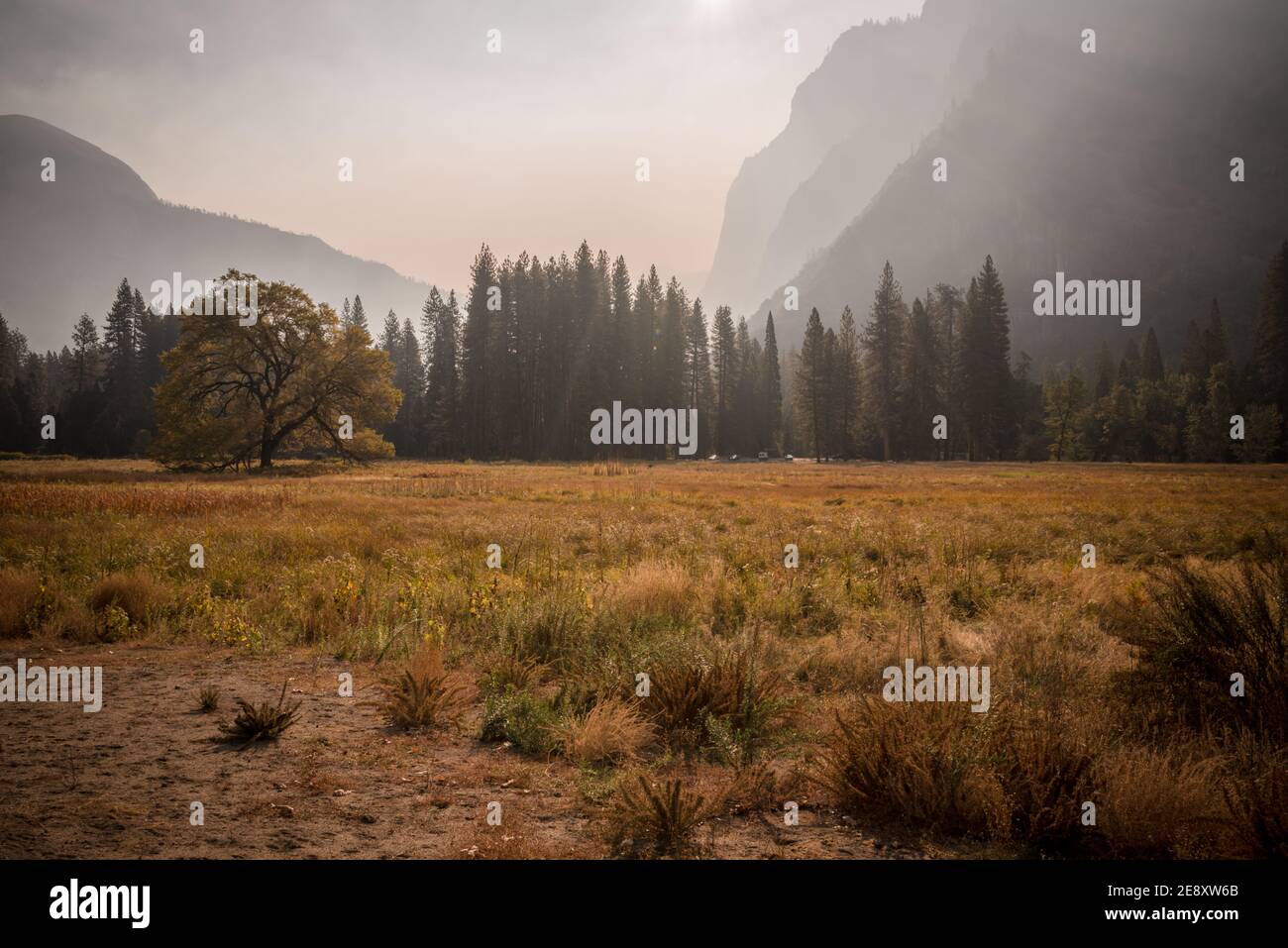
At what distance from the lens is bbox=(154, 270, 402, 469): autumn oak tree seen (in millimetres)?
38250

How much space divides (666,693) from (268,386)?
151 ft

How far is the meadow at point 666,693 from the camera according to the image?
3473 millimetres

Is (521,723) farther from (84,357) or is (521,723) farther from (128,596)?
(84,357)

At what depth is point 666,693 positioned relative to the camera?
214 inches

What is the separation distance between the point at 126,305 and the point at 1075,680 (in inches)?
4428

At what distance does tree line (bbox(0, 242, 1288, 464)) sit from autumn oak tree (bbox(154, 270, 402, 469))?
27857 millimetres

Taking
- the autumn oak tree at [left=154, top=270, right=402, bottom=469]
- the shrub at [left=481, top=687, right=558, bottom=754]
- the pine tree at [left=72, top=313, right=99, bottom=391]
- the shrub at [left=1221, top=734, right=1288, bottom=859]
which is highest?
the pine tree at [left=72, top=313, right=99, bottom=391]

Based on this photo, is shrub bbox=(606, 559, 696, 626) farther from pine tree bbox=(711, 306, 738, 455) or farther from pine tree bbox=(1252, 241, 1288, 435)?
pine tree bbox=(1252, 241, 1288, 435)

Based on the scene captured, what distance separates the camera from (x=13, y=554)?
37.7 feet

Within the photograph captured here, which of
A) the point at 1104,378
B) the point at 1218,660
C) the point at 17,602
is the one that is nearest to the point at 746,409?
the point at 1104,378

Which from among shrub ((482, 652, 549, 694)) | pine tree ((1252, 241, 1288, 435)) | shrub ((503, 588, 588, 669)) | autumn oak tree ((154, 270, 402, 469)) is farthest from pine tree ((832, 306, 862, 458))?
shrub ((482, 652, 549, 694))

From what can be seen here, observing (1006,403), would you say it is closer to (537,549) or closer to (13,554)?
(537,549)

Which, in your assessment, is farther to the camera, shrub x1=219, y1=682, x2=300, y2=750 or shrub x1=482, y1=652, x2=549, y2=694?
shrub x1=482, y1=652, x2=549, y2=694
